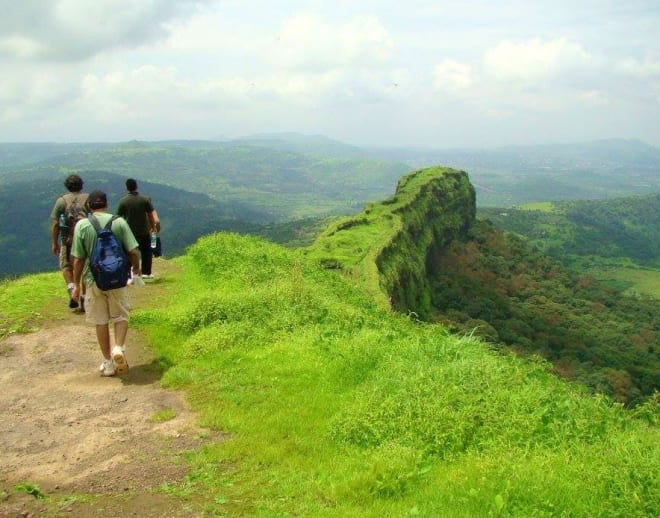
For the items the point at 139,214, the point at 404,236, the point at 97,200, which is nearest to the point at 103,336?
the point at 97,200

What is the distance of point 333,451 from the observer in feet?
23.0

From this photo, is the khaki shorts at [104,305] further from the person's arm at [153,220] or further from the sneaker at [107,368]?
the person's arm at [153,220]

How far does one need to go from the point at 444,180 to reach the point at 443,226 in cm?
1057

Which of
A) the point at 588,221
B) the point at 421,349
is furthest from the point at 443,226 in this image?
the point at 588,221

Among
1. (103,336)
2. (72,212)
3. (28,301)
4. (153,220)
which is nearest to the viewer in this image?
(103,336)

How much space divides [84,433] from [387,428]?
13.3 ft

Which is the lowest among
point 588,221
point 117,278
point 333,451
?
point 588,221

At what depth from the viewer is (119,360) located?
949cm

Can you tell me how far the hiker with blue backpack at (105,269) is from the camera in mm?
9312

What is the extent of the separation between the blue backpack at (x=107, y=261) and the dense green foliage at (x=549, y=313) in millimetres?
26125

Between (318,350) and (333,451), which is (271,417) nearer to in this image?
(333,451)

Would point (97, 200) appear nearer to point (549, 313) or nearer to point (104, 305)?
point (104, 305)

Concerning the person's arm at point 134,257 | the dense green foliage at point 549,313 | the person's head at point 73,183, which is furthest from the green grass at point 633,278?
the person's arm at point 134,257

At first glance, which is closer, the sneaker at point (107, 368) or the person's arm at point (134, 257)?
the sneaker at point (107, 368)
